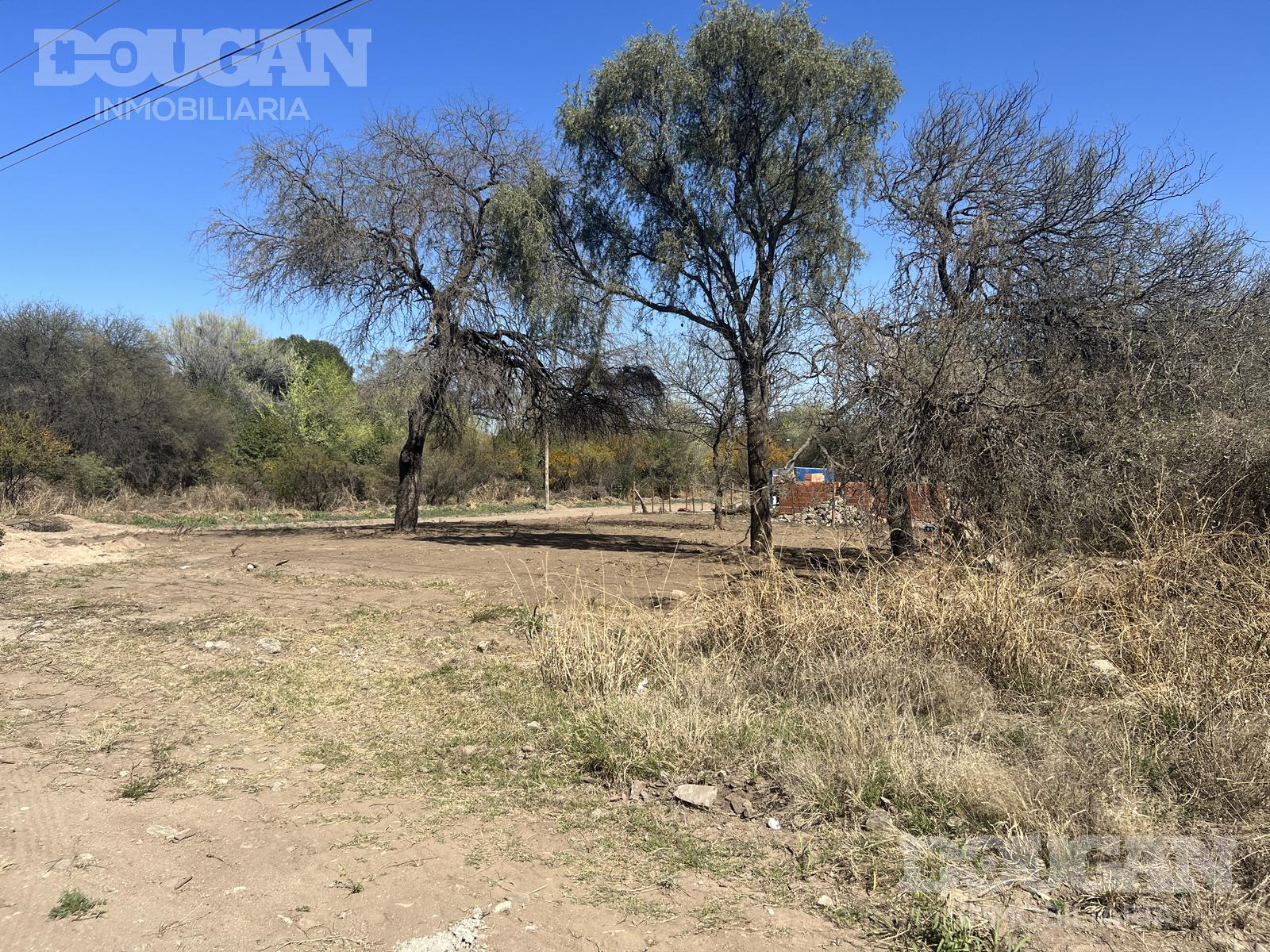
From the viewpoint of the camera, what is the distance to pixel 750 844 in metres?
3.64

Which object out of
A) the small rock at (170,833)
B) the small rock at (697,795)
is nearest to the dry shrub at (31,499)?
the small rock at (170,833)

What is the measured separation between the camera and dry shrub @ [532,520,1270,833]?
3.76m

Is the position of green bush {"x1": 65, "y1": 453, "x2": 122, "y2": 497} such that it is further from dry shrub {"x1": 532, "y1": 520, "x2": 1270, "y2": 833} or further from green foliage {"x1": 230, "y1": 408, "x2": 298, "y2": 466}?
dry shrub {"x1": 532, "y1": 520, "x2": 1270, "y2": 833}

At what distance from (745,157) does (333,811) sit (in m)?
13.2

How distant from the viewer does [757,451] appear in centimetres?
1434

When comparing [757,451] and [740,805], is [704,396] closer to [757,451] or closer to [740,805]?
[757,451]

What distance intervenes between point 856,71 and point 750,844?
1352cm

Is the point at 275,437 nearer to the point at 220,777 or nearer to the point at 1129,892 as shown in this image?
the point at 220,777

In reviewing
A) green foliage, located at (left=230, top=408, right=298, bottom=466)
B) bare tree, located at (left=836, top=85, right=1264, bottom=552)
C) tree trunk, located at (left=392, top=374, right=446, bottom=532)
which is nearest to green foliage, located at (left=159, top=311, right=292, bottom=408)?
green foliage, located at (left=230, top=408, right=298, bottom=466)

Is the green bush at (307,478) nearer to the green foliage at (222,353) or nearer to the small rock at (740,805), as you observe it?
the green foliage at (222,353)

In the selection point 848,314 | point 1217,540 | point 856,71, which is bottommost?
point 1217,540

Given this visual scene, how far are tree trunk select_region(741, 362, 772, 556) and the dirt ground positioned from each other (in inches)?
217

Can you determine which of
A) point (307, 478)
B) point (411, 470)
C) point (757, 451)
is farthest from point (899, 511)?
point (307, 478)

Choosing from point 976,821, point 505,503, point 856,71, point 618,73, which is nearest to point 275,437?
point 505,503
